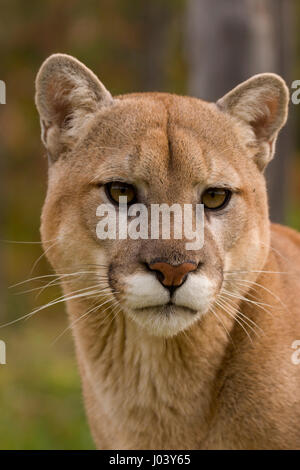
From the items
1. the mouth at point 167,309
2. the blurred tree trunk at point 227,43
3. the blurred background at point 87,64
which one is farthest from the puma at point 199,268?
the blurred tree trunk at point 227,43

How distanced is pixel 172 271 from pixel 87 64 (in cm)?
1275

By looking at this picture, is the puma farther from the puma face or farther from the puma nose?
the puma nose

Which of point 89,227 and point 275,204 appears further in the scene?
point 275,204

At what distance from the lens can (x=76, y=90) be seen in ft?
13.7

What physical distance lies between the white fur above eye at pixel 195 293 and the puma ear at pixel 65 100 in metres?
1.22

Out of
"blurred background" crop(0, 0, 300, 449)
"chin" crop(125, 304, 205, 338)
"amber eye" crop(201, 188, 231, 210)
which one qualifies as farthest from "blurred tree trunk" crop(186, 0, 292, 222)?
"chin" crop(125, 304, 205, 338)

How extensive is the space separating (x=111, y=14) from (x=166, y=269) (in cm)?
1413

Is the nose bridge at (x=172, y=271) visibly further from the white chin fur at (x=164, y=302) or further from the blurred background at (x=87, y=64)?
the blurred background at (x=87, y=64)

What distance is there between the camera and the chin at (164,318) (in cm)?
355

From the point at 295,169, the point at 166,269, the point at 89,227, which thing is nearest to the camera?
the point at 166,269

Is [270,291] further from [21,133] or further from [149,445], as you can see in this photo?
[21,133]

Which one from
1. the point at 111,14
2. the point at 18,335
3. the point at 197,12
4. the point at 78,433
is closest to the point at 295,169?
the point at 111,14

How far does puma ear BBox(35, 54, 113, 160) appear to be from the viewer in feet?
13.5

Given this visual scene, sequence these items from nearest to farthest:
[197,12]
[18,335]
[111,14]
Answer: [197,12]
[18,335]
[111,14]
